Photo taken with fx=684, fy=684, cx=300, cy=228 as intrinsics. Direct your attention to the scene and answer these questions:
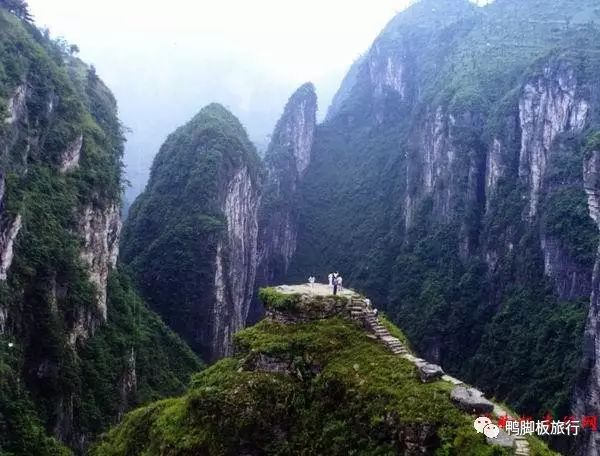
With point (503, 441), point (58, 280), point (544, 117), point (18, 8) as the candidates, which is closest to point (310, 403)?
point (503, 441)

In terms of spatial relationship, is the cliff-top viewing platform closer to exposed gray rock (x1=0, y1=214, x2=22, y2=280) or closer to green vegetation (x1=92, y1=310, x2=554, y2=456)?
green vegetation (x1=92, y1=310, x2=554, y2=456)

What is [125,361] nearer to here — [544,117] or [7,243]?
[7,243]

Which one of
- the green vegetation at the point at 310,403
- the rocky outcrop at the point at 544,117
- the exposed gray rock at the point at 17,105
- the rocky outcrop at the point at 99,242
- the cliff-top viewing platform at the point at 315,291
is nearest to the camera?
the green vegetation at the point at 310,403

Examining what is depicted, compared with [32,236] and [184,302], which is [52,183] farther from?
[184,302]

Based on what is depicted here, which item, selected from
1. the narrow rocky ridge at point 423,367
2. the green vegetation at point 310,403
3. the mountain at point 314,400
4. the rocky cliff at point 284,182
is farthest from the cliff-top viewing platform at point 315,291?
the rocky cliff at point 284,182

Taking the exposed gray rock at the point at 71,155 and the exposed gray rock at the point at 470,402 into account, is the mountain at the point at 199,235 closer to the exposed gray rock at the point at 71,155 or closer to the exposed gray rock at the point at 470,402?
the exposed gray rock at the point at 71,155

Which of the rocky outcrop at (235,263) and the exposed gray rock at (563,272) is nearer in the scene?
the exposed gray rock at (563,272)
